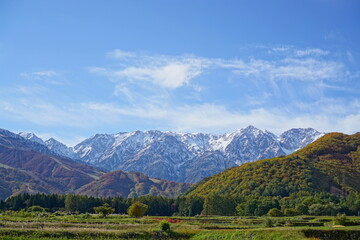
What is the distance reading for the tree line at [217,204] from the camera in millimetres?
124031

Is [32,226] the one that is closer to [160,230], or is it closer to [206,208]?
[160,230]

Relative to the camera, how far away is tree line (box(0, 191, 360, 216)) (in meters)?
124

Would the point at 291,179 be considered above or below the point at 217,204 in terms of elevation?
above

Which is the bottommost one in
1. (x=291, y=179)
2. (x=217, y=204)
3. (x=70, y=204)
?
(x=70, y=204)

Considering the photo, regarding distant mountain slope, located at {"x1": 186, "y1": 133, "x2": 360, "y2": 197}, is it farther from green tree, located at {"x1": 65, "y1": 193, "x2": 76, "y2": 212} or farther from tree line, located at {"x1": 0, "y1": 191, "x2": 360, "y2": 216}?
green tree, located at {"x1": 65, "y1": 193, "x2": 76, "y2": 212}

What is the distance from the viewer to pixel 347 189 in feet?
542

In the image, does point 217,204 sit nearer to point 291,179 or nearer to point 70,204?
point 70,204

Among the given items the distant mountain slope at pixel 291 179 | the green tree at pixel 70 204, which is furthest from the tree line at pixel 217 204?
the distant mountain slope at pixel 291 179

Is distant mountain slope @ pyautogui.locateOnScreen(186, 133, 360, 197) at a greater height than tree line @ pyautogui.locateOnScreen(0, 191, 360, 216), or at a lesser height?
greater

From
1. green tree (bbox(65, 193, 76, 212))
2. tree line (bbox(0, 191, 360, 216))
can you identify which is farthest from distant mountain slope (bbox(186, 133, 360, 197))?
green tree (bbox(65, 193, 76, 212))

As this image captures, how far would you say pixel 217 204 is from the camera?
129 m

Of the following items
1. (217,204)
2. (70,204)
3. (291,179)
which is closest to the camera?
(217,204)

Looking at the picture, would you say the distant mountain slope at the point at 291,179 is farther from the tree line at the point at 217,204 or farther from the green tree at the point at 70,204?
the green tree at the point at 70,204

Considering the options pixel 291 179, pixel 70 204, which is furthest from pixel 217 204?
pixel 291 179
